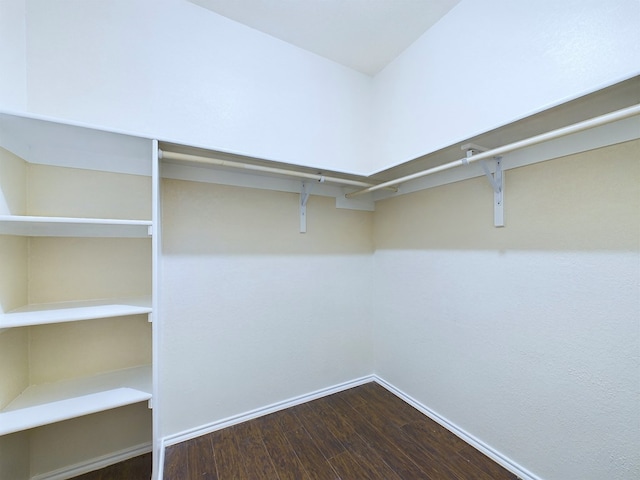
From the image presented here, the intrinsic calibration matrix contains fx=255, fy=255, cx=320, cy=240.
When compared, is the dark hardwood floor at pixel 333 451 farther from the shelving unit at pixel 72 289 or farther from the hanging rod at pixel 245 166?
the hanging rod at pixel 245 166

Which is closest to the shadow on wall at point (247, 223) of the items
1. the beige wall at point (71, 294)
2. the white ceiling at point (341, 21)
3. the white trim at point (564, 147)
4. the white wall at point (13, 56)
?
the beige wall at point (71, 294)

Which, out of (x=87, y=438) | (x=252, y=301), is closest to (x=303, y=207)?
(x=252, y=301)

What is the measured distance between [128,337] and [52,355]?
0.32m

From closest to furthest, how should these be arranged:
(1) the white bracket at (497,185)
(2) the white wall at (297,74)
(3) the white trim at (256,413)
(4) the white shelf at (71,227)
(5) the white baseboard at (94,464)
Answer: (4) the white shelf at (71,227) < (2) the white wall at (297,74) < (5) the white baseboard at (94,464) < (1) the white bracket at (497,185) < (3) the white trim at (256,413)

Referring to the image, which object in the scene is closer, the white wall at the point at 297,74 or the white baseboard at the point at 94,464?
the white wall at the point at 297,74

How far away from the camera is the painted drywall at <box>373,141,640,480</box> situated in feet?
3.51

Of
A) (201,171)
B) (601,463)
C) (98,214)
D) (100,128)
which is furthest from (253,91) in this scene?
(601,463)

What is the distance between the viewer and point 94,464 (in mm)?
1403

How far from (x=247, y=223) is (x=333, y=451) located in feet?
5.07

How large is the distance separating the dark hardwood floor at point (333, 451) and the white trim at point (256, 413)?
3 centimetres

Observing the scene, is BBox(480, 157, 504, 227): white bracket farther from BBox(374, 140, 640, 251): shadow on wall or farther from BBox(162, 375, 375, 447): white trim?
BBox(162, 375, 375, 447): white trim

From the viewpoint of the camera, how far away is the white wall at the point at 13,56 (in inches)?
43.4

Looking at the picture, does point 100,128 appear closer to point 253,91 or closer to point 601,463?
point 253,91

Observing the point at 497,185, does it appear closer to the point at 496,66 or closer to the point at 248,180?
the point at 496,66
